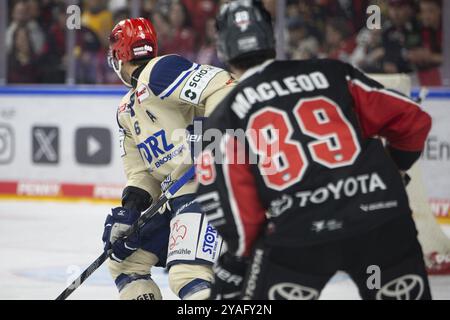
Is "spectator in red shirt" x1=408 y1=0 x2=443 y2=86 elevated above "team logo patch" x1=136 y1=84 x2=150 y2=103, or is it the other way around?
"team logo patch" x1=136 y1=84 x2=150 y2=103

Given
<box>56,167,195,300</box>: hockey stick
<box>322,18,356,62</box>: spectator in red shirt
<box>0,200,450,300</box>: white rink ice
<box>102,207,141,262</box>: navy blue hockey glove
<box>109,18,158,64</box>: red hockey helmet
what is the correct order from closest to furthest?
1. <box>56,167,195,300</box>: hockey stick
2. <box>102,207,141,262</box>: navy blue hockey glove
3. <box>109,18,158,64</box>: red hockey helmet
4. <box>0,200,450,300</box>: white rink ice
5. <box>322,18,356,62</box>: spectator in red shirt

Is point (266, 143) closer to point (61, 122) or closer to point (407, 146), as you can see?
point (407, 146)

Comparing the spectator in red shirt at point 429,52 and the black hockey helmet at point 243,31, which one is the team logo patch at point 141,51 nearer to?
the black hockey helmet at point 243,31

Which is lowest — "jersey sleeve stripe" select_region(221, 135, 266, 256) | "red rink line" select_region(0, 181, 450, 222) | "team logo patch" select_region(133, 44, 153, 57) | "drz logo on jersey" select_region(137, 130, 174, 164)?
"red rink line" select_region(0, 181, 450, 222)

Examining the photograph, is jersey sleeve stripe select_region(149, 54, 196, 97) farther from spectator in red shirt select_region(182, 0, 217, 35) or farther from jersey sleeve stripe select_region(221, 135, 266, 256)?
spectator in red shirt select_region(182, 0, 217, 35)

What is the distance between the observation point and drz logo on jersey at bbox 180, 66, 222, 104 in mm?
4035

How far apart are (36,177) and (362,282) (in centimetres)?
710

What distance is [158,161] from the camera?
14.2ft

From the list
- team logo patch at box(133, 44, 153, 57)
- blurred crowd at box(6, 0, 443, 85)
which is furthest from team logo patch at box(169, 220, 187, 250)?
blurred crowd at box(6, 0, 443, 85)

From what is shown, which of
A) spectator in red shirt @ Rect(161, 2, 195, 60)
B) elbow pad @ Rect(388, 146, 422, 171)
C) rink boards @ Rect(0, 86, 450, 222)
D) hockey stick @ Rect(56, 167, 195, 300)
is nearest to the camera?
elbow pad @ Rect(388, 146, 422, 171)

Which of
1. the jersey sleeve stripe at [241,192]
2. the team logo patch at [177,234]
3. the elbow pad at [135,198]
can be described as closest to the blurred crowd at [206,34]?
the elbow pad at [135,198]

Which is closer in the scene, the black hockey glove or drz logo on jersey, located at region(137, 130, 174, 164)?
the black hockey glove

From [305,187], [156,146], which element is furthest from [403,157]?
[156,146]

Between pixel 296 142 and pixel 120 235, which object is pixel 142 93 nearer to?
pixel 120 235
